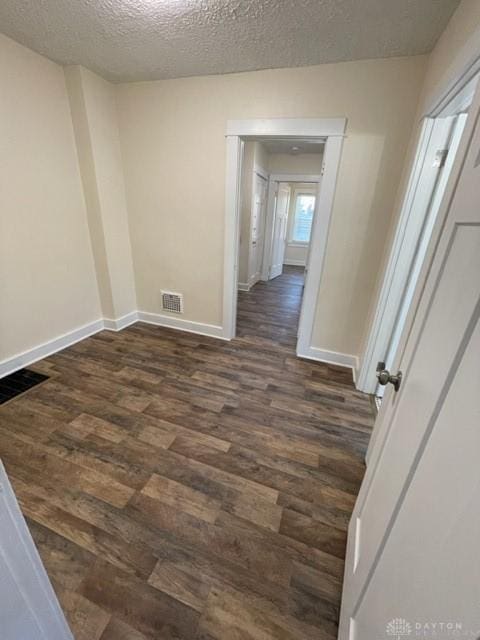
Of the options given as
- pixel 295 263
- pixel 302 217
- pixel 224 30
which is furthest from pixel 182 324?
pixel 302 217

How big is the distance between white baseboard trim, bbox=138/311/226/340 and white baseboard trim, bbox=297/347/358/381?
3.17ft

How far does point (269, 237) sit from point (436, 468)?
5490 mm

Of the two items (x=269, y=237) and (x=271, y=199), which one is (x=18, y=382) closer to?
(x=269, y=237)

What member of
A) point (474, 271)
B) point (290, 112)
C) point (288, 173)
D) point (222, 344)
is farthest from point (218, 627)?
point (288, 173)

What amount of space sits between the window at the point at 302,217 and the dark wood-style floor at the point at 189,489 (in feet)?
19.1

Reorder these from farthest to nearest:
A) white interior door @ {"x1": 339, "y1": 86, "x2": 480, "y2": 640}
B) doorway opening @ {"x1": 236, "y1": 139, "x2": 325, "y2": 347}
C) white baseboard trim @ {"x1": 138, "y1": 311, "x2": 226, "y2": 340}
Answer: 1. doorway opening @ {"x1": 236, "y1": 139, "x2": 325, "y2": 347}
2. white baseboard trim @ {"x1": 138, "y1": 311, "x2": 226, "y2": 340}
3. white interior door @ {"x1": 339, "y1": 86, "x2": 480, "y2": 640}

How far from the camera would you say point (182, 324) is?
3350 millimetres

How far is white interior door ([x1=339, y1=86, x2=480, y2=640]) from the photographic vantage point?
0.43 m

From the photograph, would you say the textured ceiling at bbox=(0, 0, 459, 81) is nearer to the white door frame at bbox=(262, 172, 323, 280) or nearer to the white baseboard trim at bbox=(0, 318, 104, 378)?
the white baseboard trim at bbox=(0, 318, 104, 378)

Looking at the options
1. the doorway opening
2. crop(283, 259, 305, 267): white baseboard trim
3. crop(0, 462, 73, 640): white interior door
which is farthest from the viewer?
crop(283, 259, 305, 267): white baseboard trim

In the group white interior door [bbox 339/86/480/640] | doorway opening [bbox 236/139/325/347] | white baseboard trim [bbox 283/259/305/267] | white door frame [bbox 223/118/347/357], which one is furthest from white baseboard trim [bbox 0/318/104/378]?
white baseboard trim [bbox 283/259/305/267]

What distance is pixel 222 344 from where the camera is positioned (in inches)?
121

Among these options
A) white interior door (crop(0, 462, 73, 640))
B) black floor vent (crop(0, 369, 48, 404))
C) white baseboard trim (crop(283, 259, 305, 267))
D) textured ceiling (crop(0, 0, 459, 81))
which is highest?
textured ceiling (crop(0, 0, 459, 81))

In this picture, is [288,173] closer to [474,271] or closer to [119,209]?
[119,209]
